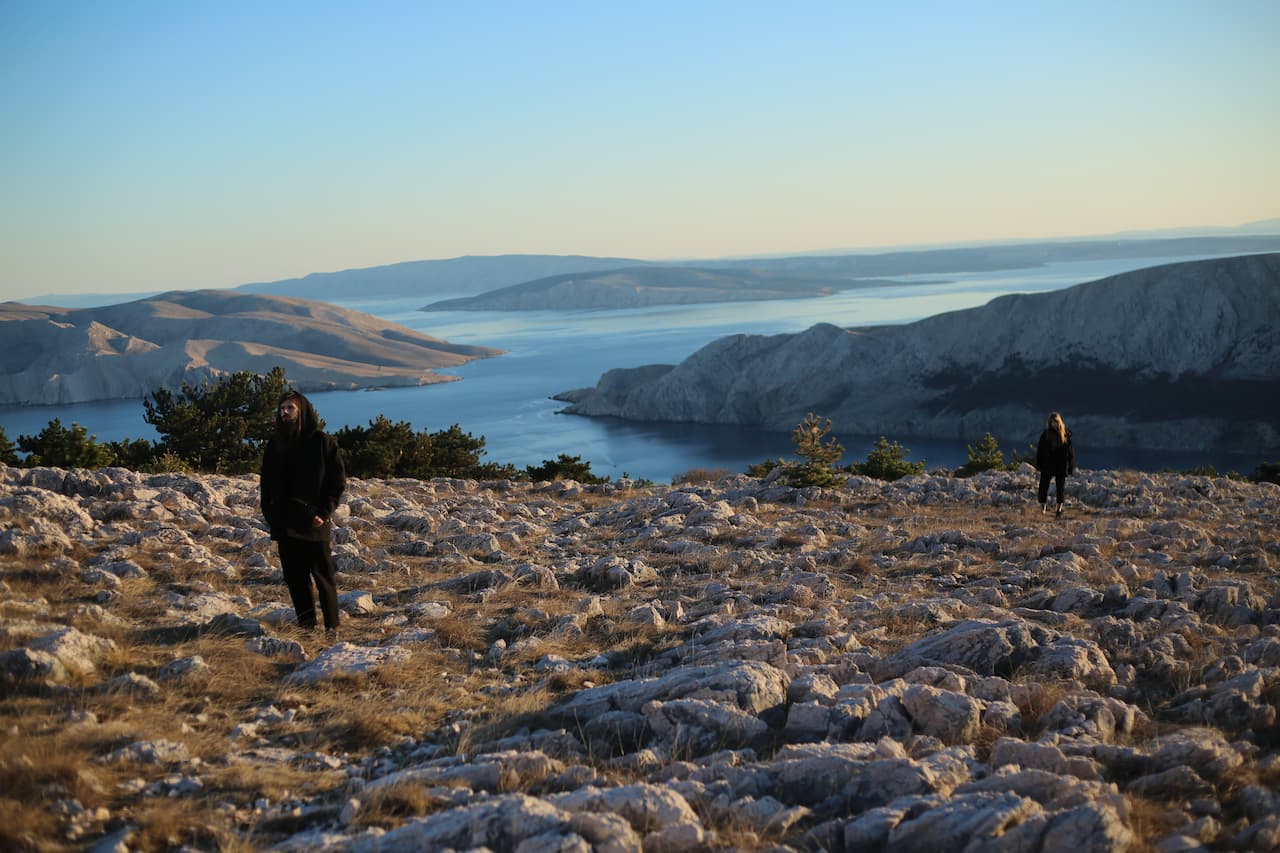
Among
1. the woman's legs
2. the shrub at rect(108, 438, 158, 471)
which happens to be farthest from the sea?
the woman's legs

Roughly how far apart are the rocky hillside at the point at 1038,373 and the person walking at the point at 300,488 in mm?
104613

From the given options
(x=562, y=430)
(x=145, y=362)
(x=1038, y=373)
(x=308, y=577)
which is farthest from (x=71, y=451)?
(x=145, y=362)

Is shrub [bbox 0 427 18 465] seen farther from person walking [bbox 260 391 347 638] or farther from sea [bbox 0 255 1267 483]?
sea [bbox 0 255 1267 483]

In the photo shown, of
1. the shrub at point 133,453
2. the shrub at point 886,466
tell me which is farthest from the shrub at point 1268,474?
the shrub at point 133,453

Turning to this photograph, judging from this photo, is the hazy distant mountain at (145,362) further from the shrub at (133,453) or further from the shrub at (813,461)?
the shrub at (813,461)

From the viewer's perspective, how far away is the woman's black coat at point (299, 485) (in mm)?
7199

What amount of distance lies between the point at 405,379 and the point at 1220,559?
156402 millimetres

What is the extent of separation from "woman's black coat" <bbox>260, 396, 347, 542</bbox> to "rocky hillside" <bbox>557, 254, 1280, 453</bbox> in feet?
343

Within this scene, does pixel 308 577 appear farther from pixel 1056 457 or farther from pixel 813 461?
pixel 813 461

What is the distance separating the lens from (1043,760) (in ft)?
16.5

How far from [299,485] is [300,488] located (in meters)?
0.03

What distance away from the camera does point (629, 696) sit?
594 centimetres

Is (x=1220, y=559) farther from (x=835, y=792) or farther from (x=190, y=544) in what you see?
(x=190, y=544)

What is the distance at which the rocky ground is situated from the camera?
425cm
